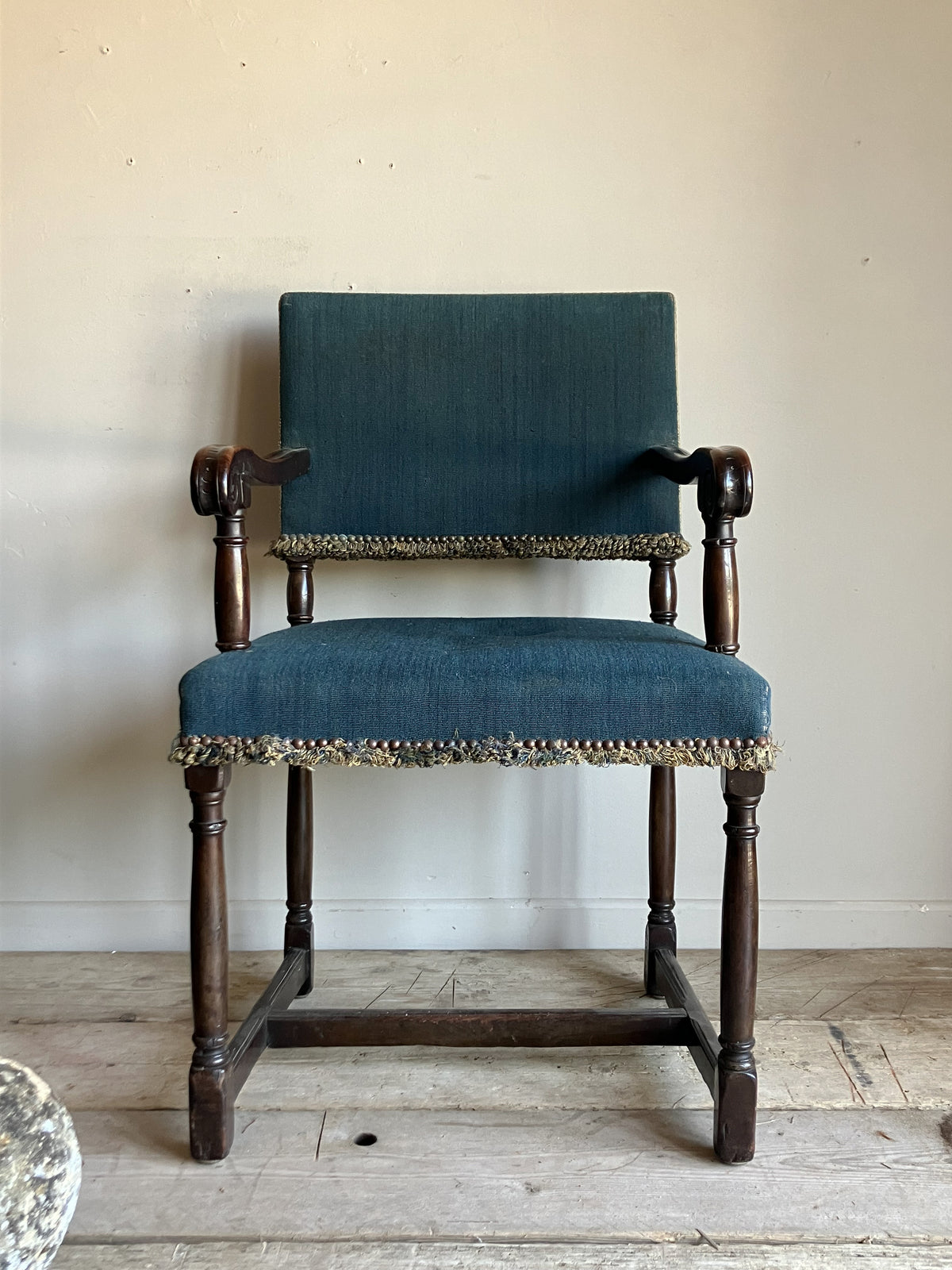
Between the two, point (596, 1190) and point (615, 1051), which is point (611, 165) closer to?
point (615, 1051)

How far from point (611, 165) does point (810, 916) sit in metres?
1.37

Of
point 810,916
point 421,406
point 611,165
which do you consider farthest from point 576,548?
point 810,916

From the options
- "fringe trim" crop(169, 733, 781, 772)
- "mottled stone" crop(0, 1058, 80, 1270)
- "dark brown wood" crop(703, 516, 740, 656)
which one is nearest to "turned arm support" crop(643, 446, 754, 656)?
"dark brown wood" crop(703, 516, 740, 656)

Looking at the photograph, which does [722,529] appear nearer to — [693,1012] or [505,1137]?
[693,1012]

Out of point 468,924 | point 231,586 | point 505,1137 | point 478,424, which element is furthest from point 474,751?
point 468,924

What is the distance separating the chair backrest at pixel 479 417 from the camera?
1.44m

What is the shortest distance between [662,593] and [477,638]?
0.45 meters

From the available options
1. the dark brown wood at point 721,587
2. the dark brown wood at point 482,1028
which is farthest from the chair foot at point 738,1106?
the dark brown wood at point 721,587

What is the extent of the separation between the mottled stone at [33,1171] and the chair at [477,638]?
212 mm

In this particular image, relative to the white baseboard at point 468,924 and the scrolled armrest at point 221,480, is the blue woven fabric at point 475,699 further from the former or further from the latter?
the white baseboard at point 468,924

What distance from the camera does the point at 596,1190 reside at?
40.8 inches

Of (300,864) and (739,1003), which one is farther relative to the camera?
(300,864)

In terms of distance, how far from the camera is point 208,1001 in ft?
3.52

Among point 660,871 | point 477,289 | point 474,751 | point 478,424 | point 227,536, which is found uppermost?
point 477,289
